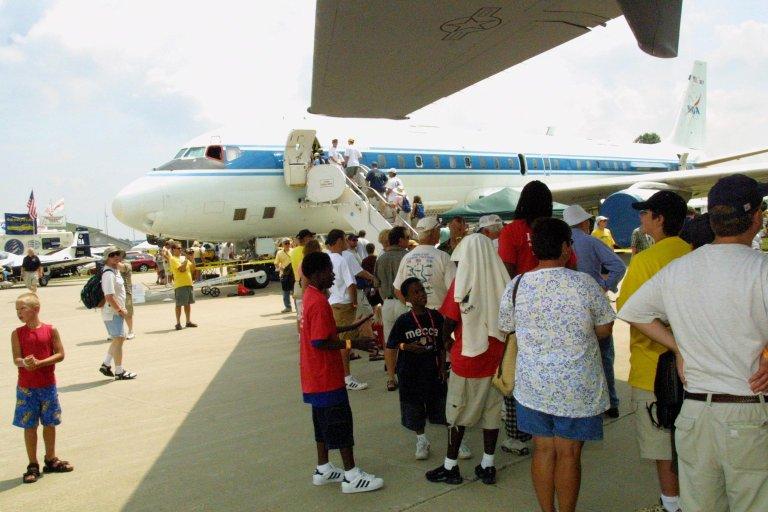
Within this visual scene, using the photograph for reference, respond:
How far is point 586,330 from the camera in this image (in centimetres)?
312

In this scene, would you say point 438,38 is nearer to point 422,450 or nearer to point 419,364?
point 419,364

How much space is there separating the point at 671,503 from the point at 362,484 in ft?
6.10

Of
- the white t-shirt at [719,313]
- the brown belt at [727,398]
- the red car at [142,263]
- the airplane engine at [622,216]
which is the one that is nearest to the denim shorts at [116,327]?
the white t-shirt at [719,313]

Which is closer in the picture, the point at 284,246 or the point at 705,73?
the point at 284,246

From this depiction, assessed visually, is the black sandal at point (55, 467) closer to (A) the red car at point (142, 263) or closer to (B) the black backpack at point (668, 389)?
(B) the black backpack at point (668, 389)

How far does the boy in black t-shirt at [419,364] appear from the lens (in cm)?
451

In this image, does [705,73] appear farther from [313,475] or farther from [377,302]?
[313,475]

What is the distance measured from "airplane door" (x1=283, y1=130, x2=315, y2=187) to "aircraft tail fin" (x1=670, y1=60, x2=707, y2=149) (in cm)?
2246

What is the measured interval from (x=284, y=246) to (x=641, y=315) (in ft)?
38.5

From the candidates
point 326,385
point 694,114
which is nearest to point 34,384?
point 326,385

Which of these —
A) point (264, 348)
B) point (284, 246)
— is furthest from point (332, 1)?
point (284, 246)

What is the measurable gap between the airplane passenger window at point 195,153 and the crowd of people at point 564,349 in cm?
1090

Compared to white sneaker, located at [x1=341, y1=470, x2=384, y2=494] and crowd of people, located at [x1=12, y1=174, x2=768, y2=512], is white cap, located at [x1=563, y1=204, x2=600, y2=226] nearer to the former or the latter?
crowd of people, located at [x1=12, y1=174, x2=768, y2=512]

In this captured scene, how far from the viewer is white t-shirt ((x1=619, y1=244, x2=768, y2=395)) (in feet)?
7.93
